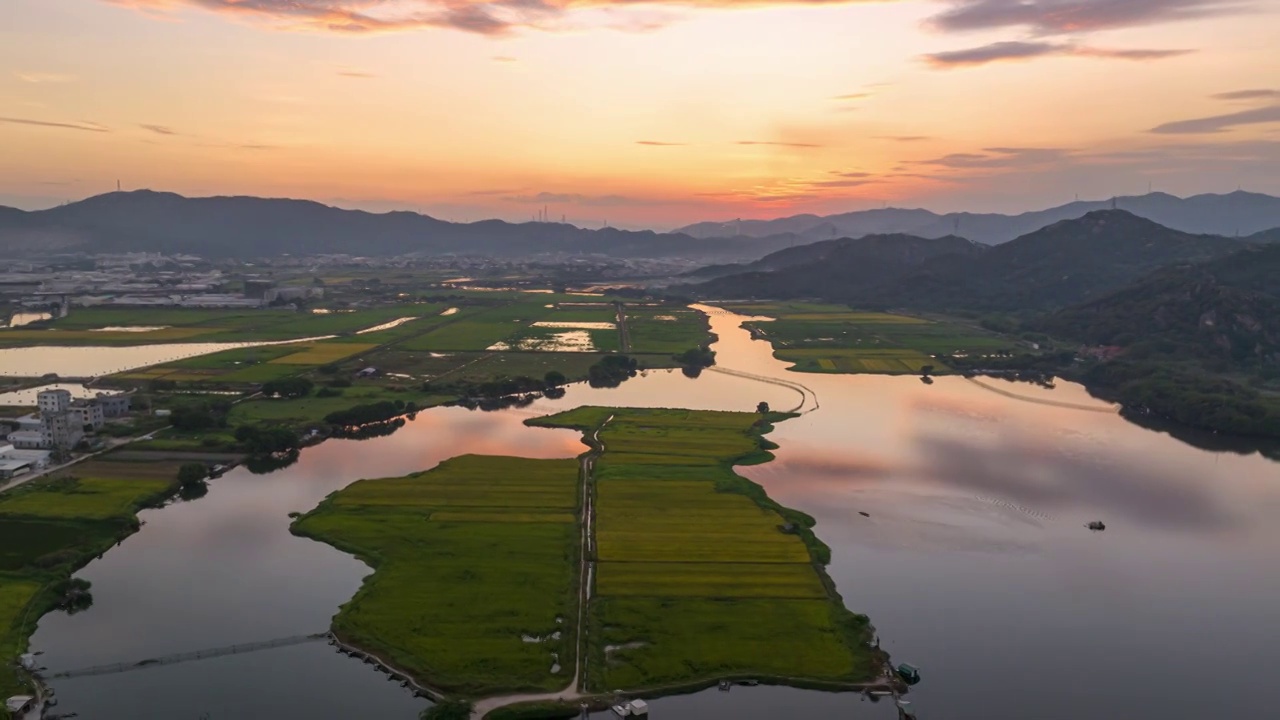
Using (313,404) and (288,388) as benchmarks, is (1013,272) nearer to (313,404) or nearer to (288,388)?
(313,404)

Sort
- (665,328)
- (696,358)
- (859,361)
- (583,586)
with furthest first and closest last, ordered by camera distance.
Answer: (665,328) < (859,361) < (696,358) < (583,586)

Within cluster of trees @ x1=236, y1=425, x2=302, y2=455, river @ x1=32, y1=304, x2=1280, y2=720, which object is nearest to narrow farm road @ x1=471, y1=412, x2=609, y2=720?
river @ x1=32, y1=304, x2=1280, y2=720

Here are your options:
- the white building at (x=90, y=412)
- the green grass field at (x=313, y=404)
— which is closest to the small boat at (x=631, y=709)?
the green grass field at (x=313, y=404)

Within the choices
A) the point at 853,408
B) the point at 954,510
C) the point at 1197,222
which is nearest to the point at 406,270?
the point at 853,408

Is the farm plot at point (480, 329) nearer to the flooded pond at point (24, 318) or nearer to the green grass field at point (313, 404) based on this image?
the green grass field at point (313, 404)

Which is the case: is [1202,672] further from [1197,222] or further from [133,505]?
[1197,222]

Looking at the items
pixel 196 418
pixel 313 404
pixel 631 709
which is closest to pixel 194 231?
pixel 313 404

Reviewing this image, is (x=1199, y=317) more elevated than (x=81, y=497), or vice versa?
(x=1199, y=317)
